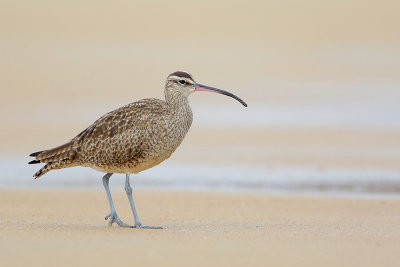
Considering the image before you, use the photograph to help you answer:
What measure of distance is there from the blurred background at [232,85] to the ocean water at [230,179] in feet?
0.10

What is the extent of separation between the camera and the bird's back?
1052 cm

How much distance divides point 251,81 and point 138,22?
6.59m

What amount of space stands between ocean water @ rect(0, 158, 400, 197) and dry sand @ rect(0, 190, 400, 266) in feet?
3.06

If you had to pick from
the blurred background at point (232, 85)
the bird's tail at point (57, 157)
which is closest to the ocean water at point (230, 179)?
the blurred background at point (232, 85)

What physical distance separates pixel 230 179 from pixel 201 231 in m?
5.56

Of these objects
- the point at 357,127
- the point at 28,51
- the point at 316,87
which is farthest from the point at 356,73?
the point at 28,51

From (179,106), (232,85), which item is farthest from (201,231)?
(232,85)

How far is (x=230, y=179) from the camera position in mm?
15695

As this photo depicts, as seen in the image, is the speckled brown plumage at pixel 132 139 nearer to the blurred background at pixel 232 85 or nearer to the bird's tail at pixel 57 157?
the bird's tail at pixel 57 157

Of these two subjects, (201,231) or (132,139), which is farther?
(132,139)

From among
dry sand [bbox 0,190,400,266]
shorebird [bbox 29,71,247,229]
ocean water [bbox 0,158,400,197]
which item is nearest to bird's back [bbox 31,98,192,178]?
shorebird [bbox 29,71,247,229]

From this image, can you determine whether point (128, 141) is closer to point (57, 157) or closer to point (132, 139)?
point (132, 139)

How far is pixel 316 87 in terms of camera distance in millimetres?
25328

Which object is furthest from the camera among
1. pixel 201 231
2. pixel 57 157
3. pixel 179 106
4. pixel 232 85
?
pixel 232 85
